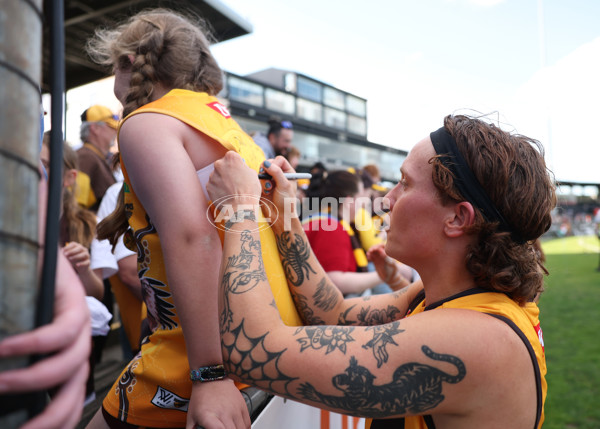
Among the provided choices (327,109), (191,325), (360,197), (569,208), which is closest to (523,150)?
(191,325)

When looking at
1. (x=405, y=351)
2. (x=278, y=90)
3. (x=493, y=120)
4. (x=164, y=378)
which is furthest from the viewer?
(x=278, y=90)

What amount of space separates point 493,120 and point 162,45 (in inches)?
45.0

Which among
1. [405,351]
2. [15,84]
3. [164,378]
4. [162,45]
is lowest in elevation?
[164,378]

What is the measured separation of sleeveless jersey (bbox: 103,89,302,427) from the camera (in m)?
1.25

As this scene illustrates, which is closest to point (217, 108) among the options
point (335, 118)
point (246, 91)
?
point (246, 91)

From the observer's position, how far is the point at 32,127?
0.55 m

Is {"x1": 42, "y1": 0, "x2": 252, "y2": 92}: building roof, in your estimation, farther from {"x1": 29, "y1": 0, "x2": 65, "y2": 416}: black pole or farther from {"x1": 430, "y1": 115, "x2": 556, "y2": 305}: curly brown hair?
{"x1": 29, "y1": 0, "x2": 65, "y2": 416}: black pole

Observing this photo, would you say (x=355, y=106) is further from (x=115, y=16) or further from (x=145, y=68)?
(x=145, y=68)

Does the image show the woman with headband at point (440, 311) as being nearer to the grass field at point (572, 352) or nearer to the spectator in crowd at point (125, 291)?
the grass field at point (572, 352)

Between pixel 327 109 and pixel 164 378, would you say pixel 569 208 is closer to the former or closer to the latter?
pixel 327 109

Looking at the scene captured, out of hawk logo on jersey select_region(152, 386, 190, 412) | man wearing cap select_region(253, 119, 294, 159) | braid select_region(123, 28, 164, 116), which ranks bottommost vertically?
hawk logo on jersey select_region(152, 386, 190, 412)

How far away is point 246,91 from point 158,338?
2457cm

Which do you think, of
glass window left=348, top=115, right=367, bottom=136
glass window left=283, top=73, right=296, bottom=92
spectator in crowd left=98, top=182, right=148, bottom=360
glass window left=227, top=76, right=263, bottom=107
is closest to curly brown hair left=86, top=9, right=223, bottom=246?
spectator in crowd left=98, top=182, right=148, bottom=360

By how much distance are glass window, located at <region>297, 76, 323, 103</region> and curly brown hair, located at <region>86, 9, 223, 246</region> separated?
1293 inches
